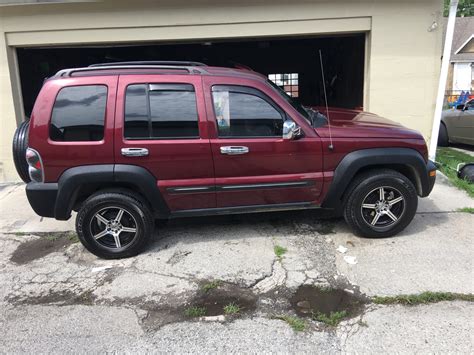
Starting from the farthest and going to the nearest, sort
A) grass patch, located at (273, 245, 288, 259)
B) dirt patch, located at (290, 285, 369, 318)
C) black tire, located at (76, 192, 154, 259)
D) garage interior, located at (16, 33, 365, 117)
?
garage interior, located at (16, 33, 365, 117) → grass patch, located at (273, 245, 288, 259) → black tire, located at (76, 192, 154, 259) → dirt patch, located at (290, 285, 369, 318)

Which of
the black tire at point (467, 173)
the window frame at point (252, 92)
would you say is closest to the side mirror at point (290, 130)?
the window frame at point (252, 92)

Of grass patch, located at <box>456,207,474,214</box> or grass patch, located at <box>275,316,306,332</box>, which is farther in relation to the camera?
grass patch, located at <box>456,207,474,214</box>

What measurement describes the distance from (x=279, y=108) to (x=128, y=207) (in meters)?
Result: 1.88

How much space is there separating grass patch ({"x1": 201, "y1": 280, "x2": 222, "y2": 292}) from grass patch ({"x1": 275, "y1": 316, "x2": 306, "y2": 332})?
745mm

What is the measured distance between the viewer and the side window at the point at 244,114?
443 centimetres

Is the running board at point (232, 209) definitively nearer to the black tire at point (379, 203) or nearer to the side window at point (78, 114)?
the black tire at point (379, 203)

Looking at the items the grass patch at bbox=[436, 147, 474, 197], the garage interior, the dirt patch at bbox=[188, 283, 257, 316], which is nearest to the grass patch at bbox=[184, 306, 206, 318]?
the dirt patch at bbox=[188, 283, 257, 316]

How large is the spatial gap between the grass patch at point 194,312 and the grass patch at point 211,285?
0.31 m

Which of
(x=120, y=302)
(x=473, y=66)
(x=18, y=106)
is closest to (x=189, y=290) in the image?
(x=120, y=302)

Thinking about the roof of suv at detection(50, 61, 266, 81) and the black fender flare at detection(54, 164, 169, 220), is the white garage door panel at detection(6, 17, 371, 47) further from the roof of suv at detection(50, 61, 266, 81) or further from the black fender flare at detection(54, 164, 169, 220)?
the black fender flare at detection(54, 164, 169, 220)

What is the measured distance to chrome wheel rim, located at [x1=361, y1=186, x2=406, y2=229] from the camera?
4691 mm

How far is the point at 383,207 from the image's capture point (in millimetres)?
4734

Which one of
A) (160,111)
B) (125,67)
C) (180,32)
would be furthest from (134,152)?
(180,32)

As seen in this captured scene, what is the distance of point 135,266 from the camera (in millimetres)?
4418
